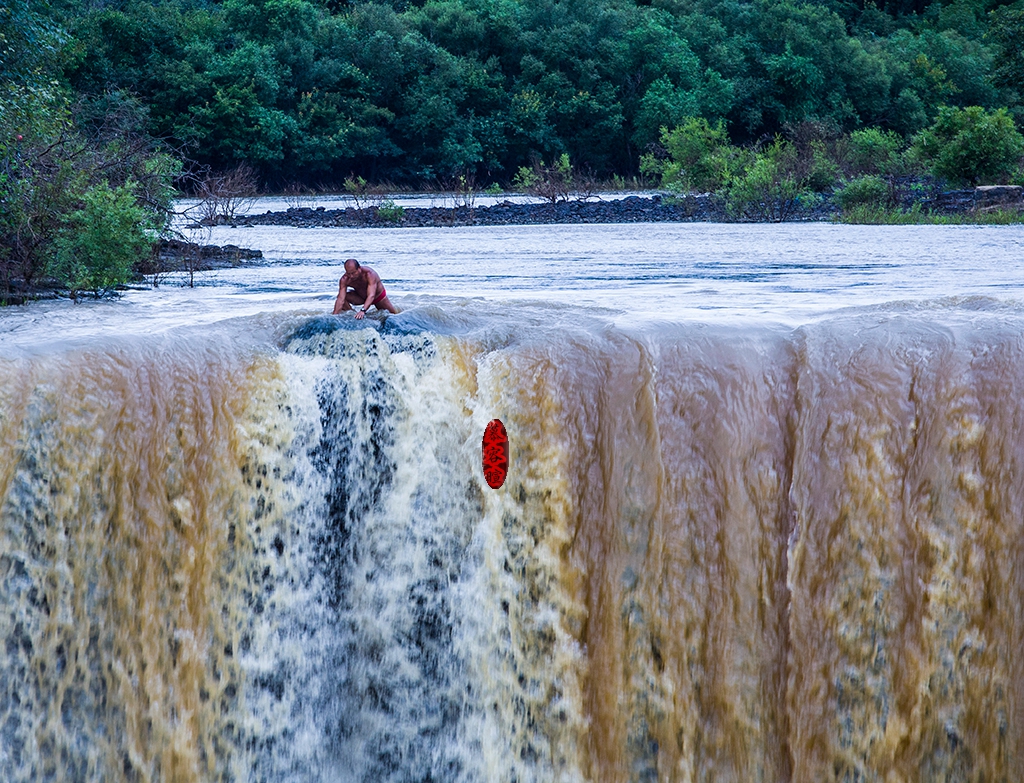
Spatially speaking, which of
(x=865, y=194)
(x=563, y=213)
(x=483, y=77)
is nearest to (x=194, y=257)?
(x=563, y=213)

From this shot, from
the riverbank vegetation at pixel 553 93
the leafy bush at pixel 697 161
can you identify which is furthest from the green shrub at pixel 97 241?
the leafy bush at pixel 697 161

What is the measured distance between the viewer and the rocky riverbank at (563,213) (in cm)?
2300

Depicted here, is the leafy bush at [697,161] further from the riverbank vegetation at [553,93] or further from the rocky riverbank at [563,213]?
the rocky riverbank at [563,213]

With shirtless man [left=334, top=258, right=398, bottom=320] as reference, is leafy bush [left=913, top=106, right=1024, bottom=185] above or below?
above

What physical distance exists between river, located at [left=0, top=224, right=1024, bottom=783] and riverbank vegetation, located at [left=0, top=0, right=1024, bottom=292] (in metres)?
18.5

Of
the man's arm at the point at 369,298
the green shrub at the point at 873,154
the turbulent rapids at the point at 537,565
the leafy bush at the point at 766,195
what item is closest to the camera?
the turbulent rapids at the point at 537,565

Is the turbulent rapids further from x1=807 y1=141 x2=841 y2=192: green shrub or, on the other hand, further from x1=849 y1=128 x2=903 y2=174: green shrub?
x1=849 y1=128 x2=903 y2=174: green shrub

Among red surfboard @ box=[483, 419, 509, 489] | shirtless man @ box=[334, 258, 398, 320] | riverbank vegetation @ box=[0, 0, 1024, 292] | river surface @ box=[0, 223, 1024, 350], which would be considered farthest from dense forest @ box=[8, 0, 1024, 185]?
red surfboard @ box=[483, 419, 509, 489]

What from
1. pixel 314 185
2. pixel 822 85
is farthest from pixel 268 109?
pixel 822 85

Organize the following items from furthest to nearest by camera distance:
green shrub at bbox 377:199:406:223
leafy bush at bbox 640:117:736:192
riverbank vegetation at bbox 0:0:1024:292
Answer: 1. riverbank vegetation at bbox 0:0:1024:292
2. leafy bush at bbox 640:117:736:192
3. green shrub at bbox 377:199:406:223

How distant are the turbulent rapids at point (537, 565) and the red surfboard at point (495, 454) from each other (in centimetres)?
6

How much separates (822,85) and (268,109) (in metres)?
26.7

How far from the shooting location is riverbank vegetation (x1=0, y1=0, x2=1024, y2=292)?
28234 mm

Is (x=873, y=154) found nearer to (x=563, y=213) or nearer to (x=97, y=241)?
(x=563, y=213)
